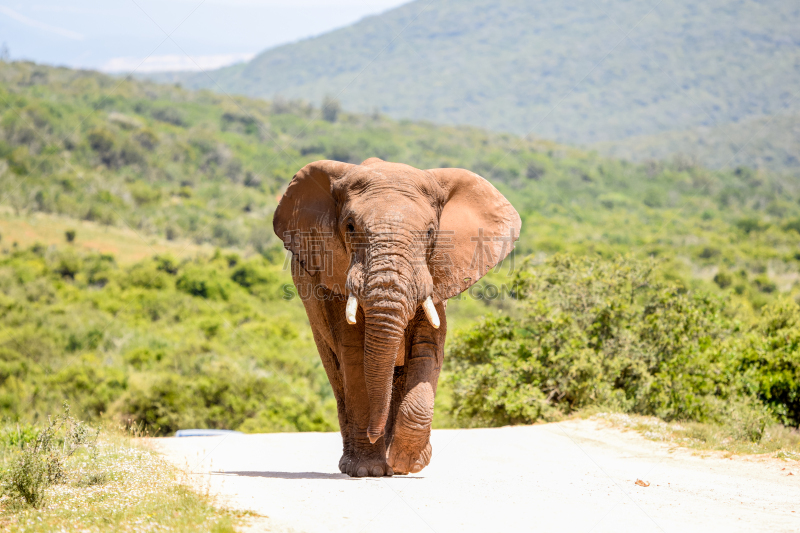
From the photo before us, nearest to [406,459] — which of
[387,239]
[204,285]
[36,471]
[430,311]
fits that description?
[430,311]

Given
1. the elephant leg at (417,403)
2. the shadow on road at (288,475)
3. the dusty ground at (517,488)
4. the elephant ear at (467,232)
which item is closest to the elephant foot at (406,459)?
the elephant leg at (417,403)

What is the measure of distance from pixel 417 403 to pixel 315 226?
6.98 feet

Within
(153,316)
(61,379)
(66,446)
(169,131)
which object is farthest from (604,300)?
(169,131)

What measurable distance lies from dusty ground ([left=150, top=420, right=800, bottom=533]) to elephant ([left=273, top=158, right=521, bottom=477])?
1.92ft

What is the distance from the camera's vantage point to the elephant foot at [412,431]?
304 inches

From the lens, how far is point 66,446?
788 centimetres

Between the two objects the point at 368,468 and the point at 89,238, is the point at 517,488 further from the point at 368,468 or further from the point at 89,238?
the point at 89,238

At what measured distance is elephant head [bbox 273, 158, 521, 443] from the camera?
7.10 m

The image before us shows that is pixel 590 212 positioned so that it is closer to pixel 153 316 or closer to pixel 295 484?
pixel 153 316

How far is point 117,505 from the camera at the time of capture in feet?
19.9

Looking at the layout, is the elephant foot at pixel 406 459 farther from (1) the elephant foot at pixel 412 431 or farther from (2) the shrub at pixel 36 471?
(2) the shrub at pixel 36 471

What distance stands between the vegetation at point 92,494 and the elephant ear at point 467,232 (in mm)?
3190

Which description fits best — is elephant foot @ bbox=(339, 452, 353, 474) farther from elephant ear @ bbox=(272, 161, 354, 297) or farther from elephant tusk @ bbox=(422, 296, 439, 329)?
elephant tusk @ bbox=(422, 296, 439, 329)

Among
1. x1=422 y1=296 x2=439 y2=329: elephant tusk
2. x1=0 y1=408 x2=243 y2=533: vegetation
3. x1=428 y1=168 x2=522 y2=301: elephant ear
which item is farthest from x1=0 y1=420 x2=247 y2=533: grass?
x1=428 y1=168 x2=522 y2=301: elephant ear
